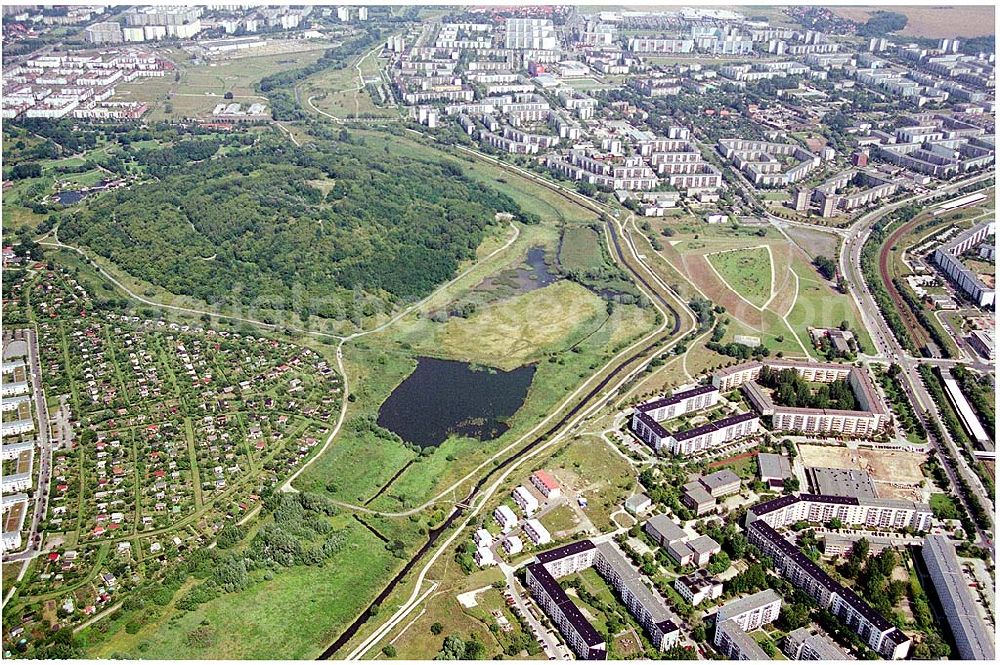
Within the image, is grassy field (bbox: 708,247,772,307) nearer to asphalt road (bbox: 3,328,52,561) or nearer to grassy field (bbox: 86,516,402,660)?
grassy field (bbox: 86,516,402,660)

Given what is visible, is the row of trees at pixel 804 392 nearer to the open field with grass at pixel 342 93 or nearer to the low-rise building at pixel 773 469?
the low-rise building at pixel 773 469

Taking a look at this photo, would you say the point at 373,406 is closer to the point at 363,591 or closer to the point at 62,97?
the point at 363,591

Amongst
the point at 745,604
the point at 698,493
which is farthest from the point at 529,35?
the point at 745,604

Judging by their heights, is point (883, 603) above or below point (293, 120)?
below

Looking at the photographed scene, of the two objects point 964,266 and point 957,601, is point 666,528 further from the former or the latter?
point 964,266

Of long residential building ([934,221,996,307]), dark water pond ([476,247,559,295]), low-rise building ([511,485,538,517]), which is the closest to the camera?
low-rise building ([511,485,538,517])

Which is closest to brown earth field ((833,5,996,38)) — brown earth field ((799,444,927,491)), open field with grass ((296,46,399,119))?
open field with grass ((296,46,399,119))

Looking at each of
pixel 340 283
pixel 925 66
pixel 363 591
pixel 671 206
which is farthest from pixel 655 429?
pixel 925 66
